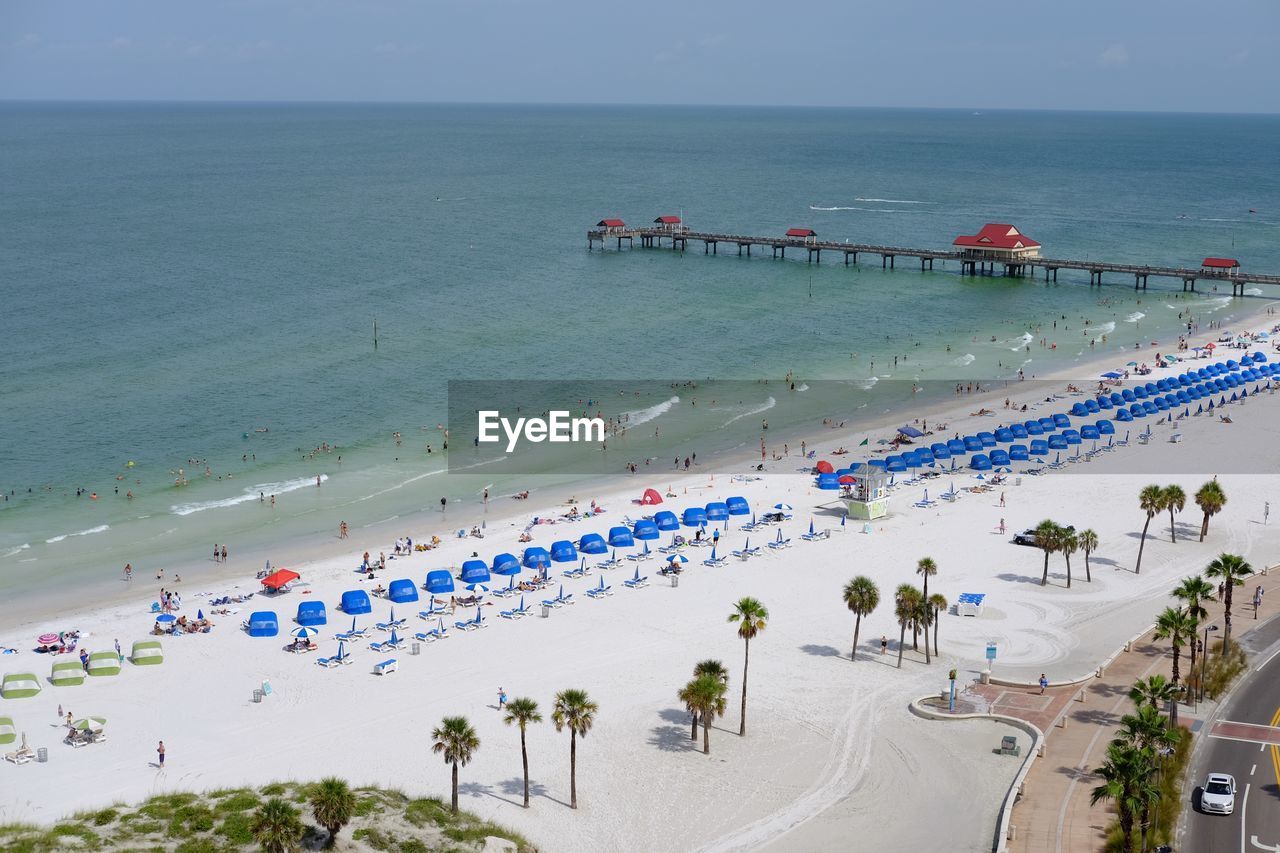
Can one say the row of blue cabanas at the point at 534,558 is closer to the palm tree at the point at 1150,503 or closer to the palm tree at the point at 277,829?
the palm tree at the point at 1150,503

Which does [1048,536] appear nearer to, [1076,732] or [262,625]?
[1076,732]

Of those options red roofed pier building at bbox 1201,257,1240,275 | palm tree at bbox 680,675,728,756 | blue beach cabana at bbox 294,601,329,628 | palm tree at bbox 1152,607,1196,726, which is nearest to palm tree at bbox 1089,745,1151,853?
palm tree at bbox 1152,607,1196,726

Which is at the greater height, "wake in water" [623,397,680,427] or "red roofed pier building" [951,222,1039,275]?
"red roofed pier building" [951,222,1039,275]

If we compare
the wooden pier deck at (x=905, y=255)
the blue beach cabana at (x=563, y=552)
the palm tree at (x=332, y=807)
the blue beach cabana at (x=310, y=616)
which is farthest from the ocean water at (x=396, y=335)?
the palm tree at (x=332, y=807)

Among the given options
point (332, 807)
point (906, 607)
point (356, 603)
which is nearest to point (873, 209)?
point (356, 603)

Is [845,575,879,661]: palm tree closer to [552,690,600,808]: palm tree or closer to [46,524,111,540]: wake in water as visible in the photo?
[552,690,600,808]: palm tree

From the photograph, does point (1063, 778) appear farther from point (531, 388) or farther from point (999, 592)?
point (531, 388)

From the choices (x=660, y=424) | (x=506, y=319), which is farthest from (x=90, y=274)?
(x=660, y=424)
